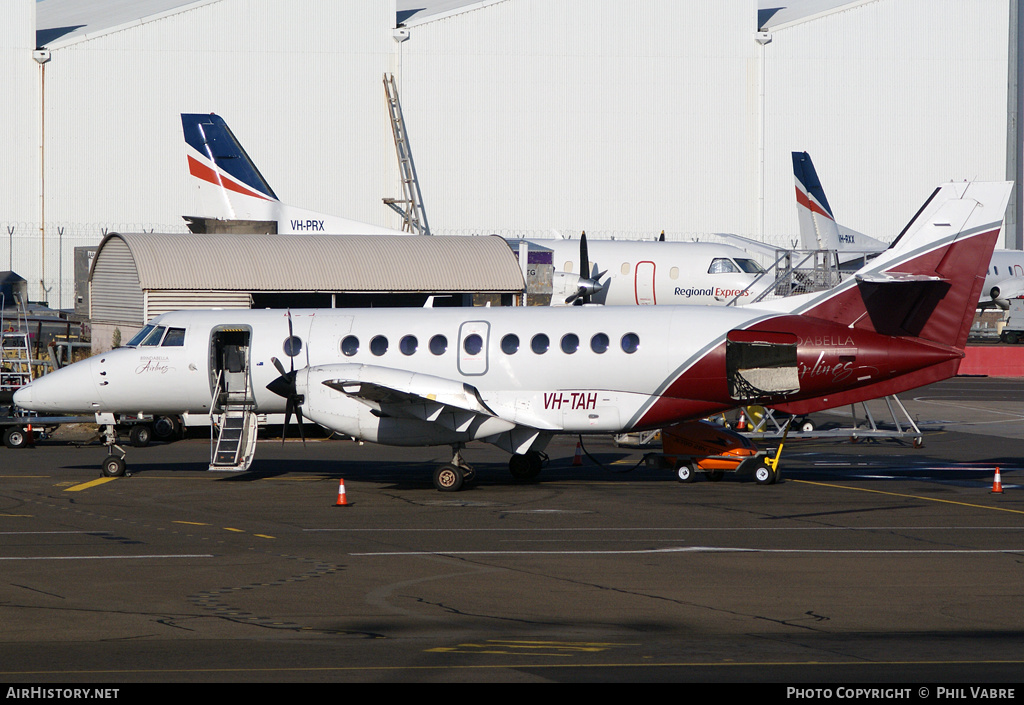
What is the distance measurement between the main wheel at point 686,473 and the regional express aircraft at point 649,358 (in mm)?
1185

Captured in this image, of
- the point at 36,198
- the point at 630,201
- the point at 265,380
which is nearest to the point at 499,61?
the point at 630,201

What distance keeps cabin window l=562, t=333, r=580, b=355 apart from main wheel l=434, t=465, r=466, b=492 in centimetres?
299

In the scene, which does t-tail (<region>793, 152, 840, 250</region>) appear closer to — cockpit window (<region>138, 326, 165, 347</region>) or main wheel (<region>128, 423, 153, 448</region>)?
main wheel (<region>128, 423, 153, 448</region>)

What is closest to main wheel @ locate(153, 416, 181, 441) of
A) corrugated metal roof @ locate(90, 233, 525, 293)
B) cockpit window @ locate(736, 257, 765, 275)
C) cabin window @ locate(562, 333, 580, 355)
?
corrugated metal roof @ locate(90, 233, 525, 293)

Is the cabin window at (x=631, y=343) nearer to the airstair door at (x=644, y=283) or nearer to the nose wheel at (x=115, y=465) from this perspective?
the nose wheel at (x=115, y=465)

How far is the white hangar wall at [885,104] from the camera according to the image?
60062mm

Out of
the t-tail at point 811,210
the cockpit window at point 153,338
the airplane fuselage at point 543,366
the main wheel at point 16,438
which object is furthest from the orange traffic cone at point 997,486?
the t-tail at point 811,210

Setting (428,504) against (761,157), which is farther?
(761,157)

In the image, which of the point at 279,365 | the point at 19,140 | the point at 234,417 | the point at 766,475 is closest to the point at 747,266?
the point at 766,475

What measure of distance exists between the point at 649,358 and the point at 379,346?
5.13 metres

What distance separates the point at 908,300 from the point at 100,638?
15.4 m

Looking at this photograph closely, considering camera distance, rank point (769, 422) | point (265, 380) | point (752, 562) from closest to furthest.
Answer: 1. point (752, 562)
2. point (265, 380)
3. point (769, 422)
